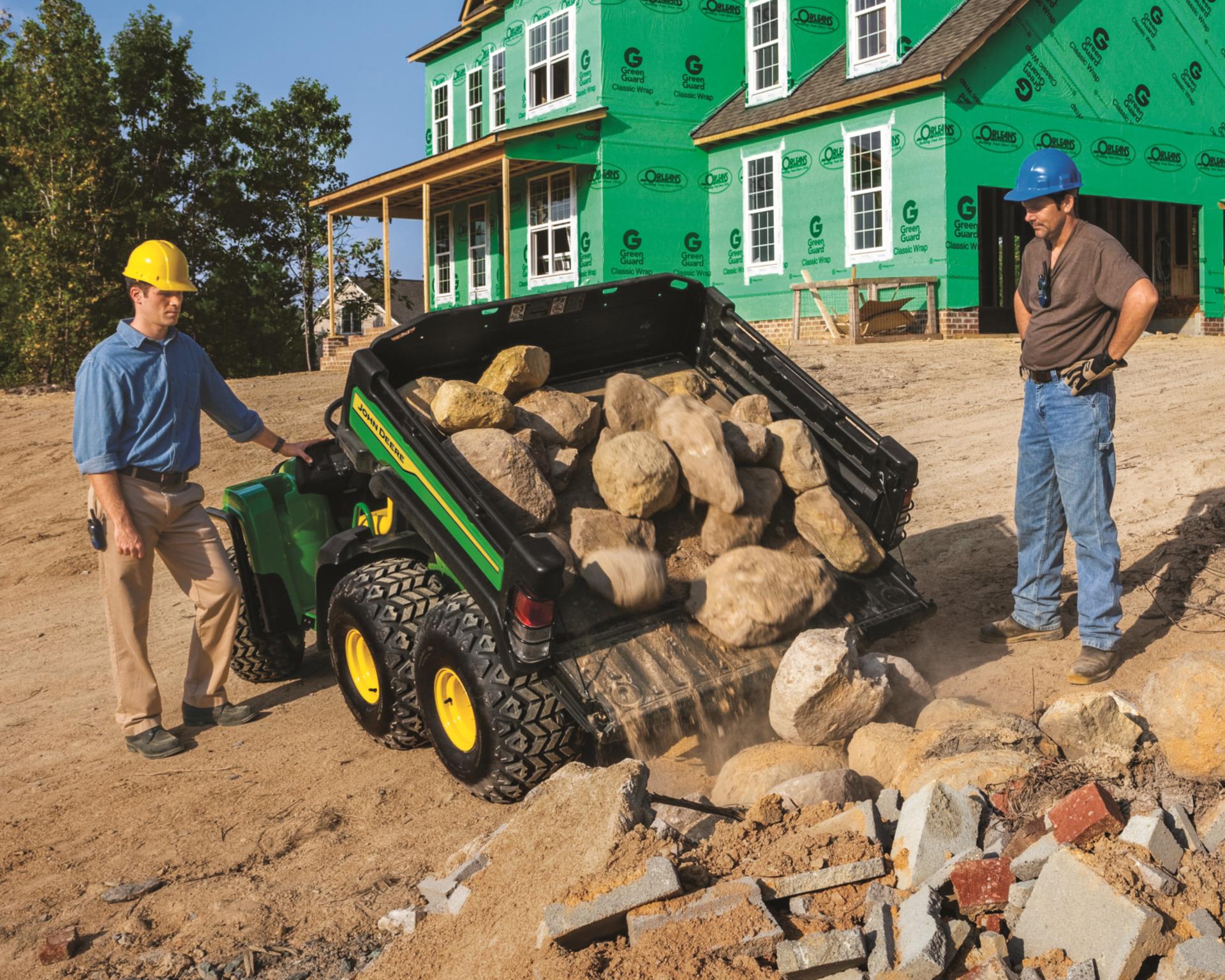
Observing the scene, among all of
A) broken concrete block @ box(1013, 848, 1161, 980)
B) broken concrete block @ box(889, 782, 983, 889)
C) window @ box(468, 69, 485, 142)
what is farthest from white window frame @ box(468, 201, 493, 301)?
broken concrete block @ box(1013, 848, 1161, 980)

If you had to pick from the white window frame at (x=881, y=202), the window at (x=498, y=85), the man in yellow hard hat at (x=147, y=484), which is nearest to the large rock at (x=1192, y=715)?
the man in yellow hard hat at (x=147, y=484)

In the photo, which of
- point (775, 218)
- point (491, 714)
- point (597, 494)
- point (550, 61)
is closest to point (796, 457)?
point (597, 494)

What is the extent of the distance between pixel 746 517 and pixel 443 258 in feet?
78.1

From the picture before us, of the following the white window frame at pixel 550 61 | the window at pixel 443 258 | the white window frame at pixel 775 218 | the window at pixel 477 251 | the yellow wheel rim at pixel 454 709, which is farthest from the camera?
the window at pixel 443 258

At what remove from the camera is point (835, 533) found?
4895 mm

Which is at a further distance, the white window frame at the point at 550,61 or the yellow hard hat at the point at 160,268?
the white window frame at the point at 550,61

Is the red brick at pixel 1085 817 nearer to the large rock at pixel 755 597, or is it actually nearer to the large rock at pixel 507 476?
the large rock at pixel 755 597

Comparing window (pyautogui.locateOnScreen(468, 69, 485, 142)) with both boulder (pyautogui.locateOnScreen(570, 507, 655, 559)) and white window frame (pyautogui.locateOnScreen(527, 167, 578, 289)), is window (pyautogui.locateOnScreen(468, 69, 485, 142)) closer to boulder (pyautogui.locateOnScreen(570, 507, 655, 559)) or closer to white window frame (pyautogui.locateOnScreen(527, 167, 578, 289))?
white window frame (pyautogui.locateOnScreen(527, 167, 578, 289))

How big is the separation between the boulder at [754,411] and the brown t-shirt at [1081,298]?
121 cm

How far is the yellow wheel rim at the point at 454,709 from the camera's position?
13.9 feet

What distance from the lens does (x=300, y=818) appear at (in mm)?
4367

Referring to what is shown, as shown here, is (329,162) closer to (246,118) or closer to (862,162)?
(246,118)

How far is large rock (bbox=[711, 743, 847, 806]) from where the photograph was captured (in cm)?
388

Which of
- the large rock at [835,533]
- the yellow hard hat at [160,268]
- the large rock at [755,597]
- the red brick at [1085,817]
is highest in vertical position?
the yellow hard hat at [160,268]
